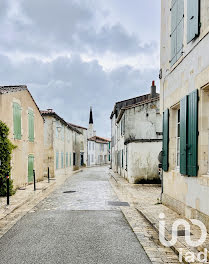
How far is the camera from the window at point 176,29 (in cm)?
710

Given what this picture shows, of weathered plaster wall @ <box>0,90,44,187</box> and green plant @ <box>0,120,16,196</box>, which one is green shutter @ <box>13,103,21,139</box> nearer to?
Answer: weathered plaster wall @ <box>0,90,44,187</box>

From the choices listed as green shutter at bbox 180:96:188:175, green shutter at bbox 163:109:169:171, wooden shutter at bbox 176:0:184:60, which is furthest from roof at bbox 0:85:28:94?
green shutter at bbox 180:96:188:175

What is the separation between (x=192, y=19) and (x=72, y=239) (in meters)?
6.01

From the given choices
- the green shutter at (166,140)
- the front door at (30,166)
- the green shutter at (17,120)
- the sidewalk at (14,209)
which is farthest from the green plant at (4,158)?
the green shutter at (166,140)

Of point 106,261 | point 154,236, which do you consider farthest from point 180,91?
point 106,261

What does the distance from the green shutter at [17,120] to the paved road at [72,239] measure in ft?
19.6

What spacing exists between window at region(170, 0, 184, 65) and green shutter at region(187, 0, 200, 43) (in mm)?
598

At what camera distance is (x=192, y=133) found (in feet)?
19.7

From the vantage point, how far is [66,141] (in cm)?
2758

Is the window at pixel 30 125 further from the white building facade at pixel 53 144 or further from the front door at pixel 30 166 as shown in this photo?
the white building facade at pixel 53 144

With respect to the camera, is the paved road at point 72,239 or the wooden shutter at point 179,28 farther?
the wooden shutter at point 179,28

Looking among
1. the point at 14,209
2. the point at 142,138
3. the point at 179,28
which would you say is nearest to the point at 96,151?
the point at 142,138

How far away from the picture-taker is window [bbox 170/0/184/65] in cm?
710

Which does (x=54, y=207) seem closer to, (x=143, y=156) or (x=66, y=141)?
(x=143, y=156)
